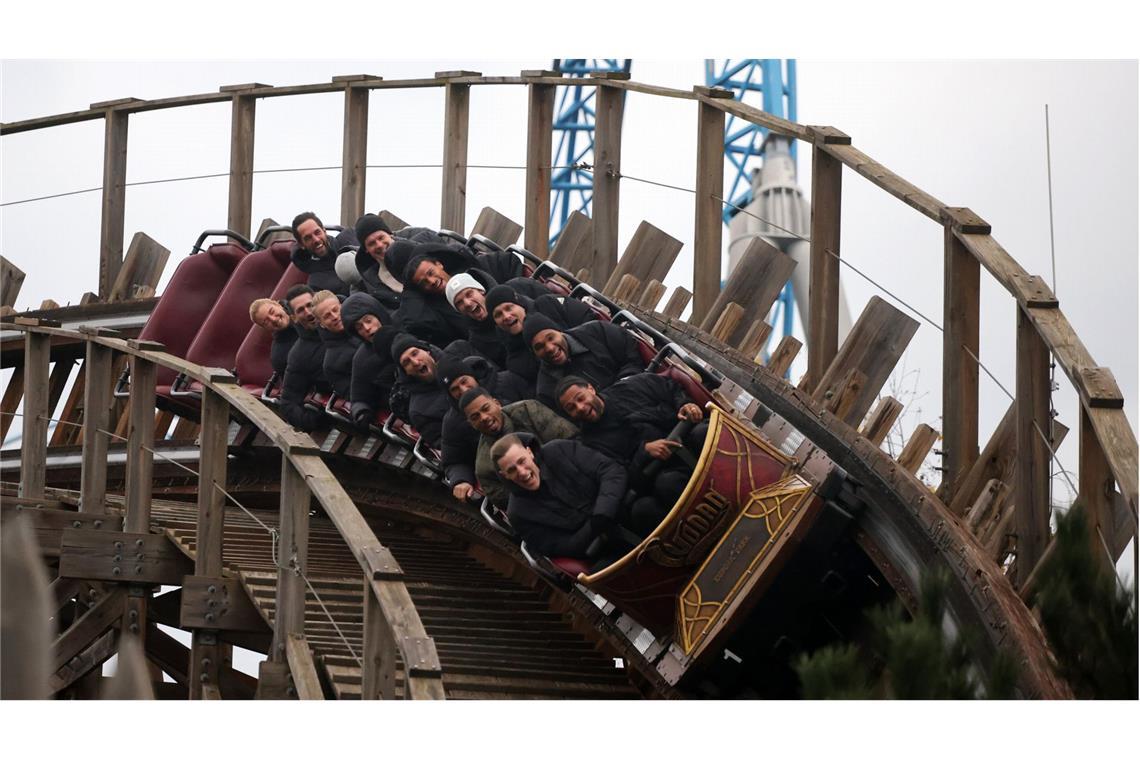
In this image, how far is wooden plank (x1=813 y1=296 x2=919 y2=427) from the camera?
6.34 m

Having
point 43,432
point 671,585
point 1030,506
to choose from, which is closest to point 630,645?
point 671,585

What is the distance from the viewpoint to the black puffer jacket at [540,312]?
6.71 meters

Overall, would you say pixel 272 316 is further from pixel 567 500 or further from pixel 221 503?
pixel 567 500

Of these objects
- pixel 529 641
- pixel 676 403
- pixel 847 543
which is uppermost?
pixel 676 403

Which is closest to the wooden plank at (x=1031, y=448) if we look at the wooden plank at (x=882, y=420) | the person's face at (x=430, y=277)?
the wooden plank at (x=882, y=420)

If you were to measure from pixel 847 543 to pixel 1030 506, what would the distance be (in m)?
0.76

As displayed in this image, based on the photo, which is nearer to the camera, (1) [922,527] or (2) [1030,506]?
(2) [1030,506]

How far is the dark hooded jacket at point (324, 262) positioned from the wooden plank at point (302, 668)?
10.4ft

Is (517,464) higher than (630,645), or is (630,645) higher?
(517,464)

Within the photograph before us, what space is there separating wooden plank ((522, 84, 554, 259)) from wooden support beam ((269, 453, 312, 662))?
409 centimetres

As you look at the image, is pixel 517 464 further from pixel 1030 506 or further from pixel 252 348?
pixel 252 348

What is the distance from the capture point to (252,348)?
27.5ft

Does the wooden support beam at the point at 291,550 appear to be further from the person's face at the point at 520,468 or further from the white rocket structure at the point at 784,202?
the white rocket structure at the point at 784,202

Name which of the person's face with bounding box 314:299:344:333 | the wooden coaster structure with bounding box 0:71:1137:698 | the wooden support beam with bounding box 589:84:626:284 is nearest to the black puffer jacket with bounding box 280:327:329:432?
the person's face with bounding box 314:299:344:333
